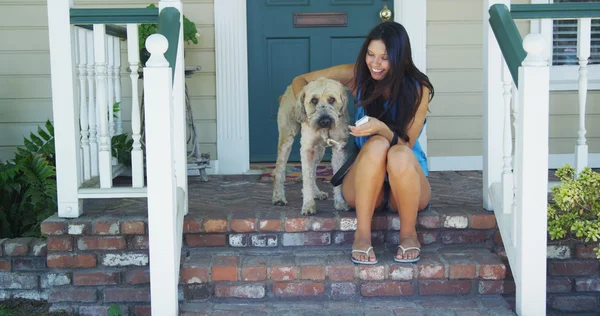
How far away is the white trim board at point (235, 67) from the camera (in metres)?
5.23

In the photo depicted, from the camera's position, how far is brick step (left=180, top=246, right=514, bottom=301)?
326 cm

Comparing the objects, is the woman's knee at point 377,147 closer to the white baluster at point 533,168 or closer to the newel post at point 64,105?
the white baluster at point 533,168

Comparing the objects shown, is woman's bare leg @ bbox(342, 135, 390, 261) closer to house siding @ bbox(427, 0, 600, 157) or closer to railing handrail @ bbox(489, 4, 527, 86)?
railing handrail @ bbox(489, 4, 527, 86)

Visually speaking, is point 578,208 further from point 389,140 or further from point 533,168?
point 389,140

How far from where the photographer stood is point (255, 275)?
3.28 metres

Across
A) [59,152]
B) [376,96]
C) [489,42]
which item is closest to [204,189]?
[59,152]

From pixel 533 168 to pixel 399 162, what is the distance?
0.61 meters

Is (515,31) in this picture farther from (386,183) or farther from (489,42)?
(386,183)

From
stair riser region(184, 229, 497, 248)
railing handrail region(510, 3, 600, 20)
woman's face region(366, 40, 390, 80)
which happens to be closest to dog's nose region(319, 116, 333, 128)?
woman's face region(366, 40, 390, 80)

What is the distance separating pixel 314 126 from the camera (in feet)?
11.5

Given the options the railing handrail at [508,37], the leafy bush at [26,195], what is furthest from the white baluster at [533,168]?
the leafy bush at [26,195]

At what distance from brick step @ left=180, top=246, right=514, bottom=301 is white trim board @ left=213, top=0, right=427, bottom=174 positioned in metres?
2.14

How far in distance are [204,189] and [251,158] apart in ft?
3.24

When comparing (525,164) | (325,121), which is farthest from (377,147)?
(525,164)
